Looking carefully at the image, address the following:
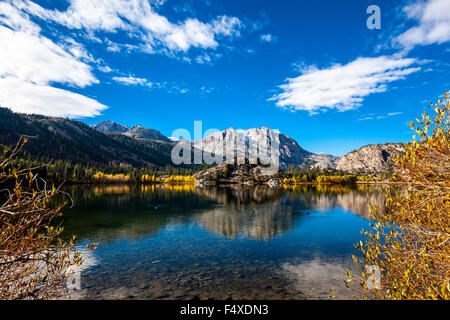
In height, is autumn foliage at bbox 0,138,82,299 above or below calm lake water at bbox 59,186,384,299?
above

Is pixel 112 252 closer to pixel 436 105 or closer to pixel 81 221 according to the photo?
pixel 81 221

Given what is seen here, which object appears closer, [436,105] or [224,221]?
[436,105]

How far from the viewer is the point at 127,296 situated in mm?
24625

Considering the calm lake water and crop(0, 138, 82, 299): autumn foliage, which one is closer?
crop(0, 138, 82, 299): autumn foliage

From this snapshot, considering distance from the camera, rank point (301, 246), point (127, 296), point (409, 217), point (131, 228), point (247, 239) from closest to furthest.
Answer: point (409, 217) → point (127, 296) → point (301, 246) → point (247, 239) → point (131, 228)

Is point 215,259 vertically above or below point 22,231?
below

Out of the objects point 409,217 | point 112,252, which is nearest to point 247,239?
point 112,252

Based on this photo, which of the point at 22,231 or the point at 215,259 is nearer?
the point at 22,231

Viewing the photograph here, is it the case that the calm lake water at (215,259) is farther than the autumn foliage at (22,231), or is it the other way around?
the calm lake water at (215,259)

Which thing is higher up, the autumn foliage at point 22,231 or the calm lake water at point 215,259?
the autumn foliage at point 22,231
